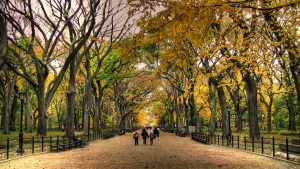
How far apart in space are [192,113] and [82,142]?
17.0 metres

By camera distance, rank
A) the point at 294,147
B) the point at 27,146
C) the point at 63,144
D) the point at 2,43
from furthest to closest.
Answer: the point at 27,146 → the point at 63,144 → the point at 2,43 → the point at 294,147

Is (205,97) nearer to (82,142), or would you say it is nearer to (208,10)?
(82,142)

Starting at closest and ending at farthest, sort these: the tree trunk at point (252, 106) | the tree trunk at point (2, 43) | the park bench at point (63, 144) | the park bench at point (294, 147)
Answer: the park bench at point (294, 147)
the tree trunk at point (2, 43)
the park bench at point (63, 144)
the tree trunk at point (252, 106)

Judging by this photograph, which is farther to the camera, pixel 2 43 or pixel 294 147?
pixel 2 43

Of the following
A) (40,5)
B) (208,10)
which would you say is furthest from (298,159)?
(40,5)

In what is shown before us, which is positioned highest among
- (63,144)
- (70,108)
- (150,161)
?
(70,108)

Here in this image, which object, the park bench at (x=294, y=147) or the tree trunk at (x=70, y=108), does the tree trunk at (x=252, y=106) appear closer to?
→ the park bench at (x=294, y=147)

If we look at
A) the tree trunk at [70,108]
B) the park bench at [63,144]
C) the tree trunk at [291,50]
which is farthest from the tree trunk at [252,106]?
the tree trunk at [70,108]

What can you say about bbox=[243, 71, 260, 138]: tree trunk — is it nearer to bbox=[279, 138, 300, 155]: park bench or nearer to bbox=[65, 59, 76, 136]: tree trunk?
bbox=[279, 138, 300, 155]: park bench

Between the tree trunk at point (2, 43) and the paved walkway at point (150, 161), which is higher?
the tree trunk at point (2, 43)

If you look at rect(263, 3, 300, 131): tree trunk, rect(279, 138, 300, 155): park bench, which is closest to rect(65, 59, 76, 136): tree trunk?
rect(279, 138, 300, 155): park bench

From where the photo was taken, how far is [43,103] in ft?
87.0

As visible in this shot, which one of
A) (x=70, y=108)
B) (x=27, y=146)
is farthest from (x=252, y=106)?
(x=27, y=146)

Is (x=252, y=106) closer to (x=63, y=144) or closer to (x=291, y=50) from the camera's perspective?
(x=291, y=50)
